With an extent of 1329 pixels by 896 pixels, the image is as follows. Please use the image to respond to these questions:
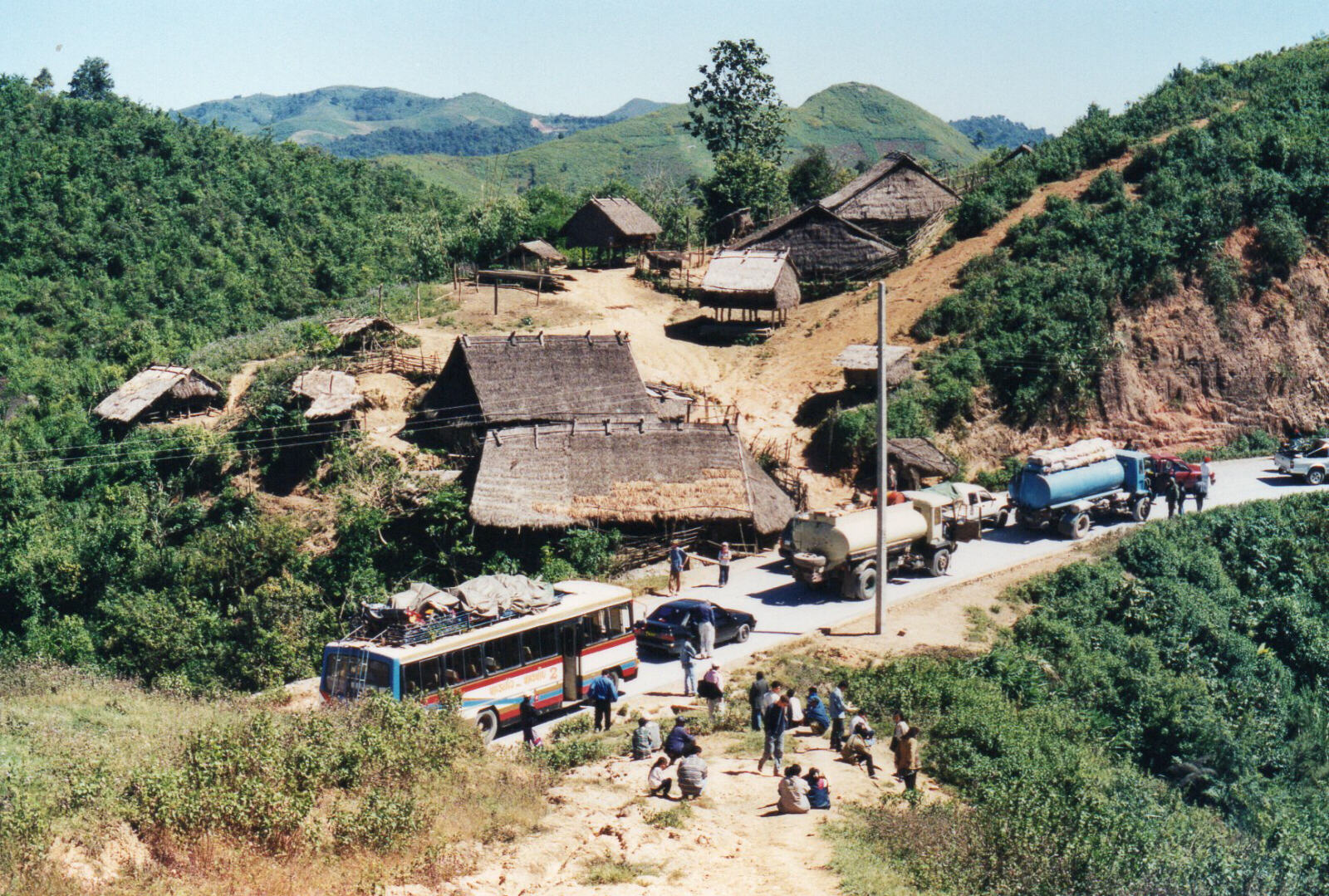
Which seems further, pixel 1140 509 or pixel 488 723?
pixel 1140 509

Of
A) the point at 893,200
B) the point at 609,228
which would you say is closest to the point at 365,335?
the point at 609,228

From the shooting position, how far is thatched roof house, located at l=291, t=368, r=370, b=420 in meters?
35.8

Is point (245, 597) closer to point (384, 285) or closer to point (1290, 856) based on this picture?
point (1290, 856)

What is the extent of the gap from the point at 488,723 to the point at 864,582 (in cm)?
1139

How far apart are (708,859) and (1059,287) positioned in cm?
3440

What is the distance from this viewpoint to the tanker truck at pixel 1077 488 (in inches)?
1252

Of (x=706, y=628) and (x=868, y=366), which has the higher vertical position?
(x=868, y=366)

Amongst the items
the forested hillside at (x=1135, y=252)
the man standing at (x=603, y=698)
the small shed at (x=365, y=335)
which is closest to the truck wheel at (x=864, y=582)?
the man standing at (x=603, y=698)

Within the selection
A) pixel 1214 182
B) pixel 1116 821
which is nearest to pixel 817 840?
pixel 1116 821

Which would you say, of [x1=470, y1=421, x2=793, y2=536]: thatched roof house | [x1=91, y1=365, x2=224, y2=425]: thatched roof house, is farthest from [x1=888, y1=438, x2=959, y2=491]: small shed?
[x1=91, y1=365, x2=224, y2=425]: thatched roof house

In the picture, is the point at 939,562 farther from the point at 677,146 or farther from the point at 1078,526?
the point at 677,146

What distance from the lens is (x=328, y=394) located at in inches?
1435

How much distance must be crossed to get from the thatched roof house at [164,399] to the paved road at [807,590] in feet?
67.4

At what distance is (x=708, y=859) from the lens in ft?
50.2
